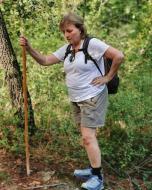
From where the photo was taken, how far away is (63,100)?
6680 millimetres

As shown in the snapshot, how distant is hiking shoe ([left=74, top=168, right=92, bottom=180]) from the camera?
5258 millimetres

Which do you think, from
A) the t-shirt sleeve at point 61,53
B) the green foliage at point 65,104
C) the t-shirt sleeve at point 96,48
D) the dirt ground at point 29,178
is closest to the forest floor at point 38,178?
the dirt ground at point 29,178

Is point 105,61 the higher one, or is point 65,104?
point 105,61

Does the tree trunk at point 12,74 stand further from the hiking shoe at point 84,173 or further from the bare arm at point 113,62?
the bare arm at point 113,62

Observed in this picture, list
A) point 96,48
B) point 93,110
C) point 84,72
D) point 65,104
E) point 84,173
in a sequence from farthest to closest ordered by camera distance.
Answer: point 65,104 → point 84,173 → point 93,110 → point 84,72 → point 96,48

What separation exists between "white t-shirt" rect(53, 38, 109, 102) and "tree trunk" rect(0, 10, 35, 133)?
104 centimetres

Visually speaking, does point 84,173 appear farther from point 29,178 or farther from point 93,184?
point 29,178

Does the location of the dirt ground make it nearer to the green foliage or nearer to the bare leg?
the green foliage

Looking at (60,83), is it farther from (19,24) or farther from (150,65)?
(150,65)

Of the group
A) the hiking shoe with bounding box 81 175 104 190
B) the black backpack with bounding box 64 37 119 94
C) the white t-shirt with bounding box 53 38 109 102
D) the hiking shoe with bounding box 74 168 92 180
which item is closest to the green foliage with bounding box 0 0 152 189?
the hiking shoe with bounding box 74 168 92 180

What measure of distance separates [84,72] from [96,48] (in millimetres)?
288

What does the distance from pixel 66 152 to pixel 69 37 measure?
67.1 inches

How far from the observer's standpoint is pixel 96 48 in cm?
468

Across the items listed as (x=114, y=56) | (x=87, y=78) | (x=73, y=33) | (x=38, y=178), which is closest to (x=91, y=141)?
(x=87, y=78)
